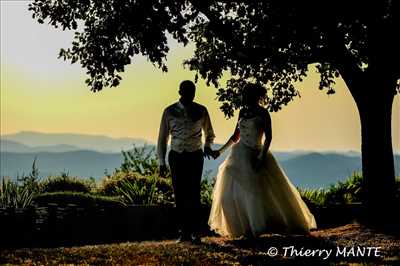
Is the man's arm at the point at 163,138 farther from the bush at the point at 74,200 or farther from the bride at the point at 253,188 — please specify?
the bush at the point at 74,200

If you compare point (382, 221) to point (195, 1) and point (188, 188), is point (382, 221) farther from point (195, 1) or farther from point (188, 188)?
point (195, 1)

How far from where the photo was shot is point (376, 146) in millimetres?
15312

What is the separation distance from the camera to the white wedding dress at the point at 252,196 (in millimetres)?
12750

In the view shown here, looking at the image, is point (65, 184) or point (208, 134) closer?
point (208, 134)

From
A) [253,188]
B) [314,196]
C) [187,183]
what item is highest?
[187,183]

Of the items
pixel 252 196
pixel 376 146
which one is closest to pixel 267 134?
pixel 252 196

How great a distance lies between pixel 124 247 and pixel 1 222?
3.48 metres

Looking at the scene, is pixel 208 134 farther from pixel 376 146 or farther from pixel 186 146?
pixel 376 146

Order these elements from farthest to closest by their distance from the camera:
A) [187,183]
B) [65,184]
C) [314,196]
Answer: [65,184] < [314,196] < [187,183]

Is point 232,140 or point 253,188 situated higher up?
point 232,140

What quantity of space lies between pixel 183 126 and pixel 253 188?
69.9 inches

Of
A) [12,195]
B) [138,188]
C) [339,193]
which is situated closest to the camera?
[12,195]

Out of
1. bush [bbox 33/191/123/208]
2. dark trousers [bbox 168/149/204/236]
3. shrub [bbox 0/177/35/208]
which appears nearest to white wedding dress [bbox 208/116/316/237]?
dark trousers [bbox 168/149/204/236]

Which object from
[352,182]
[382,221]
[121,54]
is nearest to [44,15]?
[121,54]
